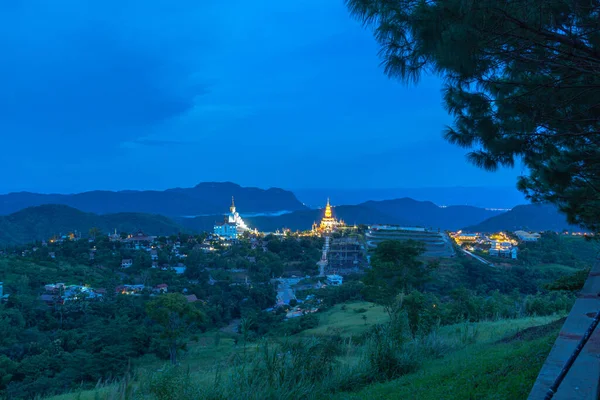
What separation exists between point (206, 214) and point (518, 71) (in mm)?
82815

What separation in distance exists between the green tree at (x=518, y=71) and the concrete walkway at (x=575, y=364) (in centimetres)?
156

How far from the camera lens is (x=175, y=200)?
300 ft

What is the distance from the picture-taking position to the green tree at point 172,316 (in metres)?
11.5

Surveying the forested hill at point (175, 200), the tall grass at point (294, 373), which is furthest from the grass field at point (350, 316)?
the forested hill at point (175, 200)

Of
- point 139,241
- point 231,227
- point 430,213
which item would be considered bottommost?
point 139,241

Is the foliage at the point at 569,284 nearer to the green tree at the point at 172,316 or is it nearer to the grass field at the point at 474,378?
the grass field at the point at 474,378

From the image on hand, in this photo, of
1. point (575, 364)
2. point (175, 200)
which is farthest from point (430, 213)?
point (575, 364)

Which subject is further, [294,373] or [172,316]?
[172,316]

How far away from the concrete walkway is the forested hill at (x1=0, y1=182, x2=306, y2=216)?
83787 millimetres

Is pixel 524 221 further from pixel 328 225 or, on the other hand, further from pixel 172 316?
pixel 172 316

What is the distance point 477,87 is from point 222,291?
1964 cm

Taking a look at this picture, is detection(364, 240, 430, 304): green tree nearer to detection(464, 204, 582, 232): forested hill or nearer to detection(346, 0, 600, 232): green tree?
detection(346, 0, 600, 232): green tree

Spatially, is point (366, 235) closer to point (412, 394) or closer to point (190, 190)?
point (412, 394)

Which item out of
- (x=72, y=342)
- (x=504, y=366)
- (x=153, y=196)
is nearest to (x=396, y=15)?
(x=504, y=366)
